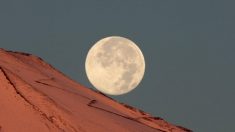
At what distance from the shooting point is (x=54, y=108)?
924 cm

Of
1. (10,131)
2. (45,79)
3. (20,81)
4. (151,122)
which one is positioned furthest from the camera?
(151,122)

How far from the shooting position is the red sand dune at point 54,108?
852 centimetres

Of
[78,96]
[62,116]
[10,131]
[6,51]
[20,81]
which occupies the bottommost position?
[10,131]

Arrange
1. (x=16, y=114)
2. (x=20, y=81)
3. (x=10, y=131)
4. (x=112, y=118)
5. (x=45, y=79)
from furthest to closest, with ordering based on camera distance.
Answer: (x=45, y=79)
(x=112, y=118)
(x=20, y=81)
(x=16, y=114)
(x=10, y=131)

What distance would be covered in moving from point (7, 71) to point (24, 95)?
128 centimetres

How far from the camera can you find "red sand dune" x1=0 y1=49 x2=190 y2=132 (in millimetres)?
8516

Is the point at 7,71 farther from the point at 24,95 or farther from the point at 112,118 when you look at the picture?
the point at 112,118

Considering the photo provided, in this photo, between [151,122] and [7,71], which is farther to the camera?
[151,122]

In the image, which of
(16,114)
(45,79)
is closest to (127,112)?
(45,79)

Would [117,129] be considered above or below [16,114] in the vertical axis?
above

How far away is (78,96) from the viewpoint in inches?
482

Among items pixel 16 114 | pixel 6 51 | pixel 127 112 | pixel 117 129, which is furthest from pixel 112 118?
pixel 6 51

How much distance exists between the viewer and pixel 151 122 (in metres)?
13.3

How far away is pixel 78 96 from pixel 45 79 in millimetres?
986
